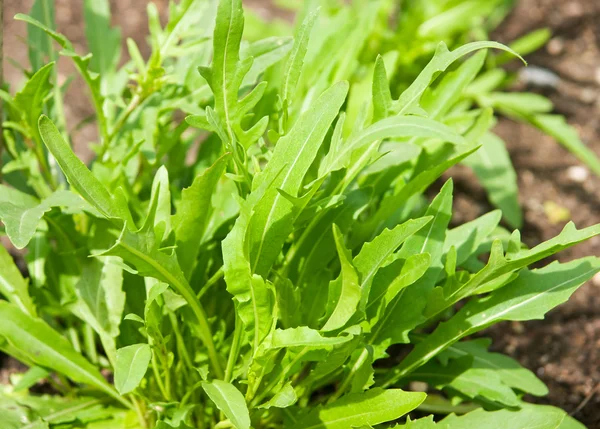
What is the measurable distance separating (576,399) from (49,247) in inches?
49.5

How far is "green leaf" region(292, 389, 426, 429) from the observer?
1181 millimetres

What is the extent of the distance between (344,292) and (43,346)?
25.2 inches

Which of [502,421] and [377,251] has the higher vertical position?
[377,251]

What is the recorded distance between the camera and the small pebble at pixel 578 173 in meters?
2.52

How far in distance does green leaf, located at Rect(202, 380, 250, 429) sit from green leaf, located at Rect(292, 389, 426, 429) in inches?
6.4

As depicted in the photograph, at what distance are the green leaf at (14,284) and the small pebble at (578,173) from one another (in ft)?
6.04

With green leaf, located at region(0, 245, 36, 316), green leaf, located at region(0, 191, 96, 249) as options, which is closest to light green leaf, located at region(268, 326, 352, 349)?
green leaf, located at region(0, 191, 96, 249)

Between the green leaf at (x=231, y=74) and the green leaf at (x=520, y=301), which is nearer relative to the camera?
the green leaf at (x=231, y=74)

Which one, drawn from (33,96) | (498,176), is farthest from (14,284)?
(498,176)

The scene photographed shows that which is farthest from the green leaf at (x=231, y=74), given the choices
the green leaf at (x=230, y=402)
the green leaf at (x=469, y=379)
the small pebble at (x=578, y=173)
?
the small pebble at (x=578, y=173)

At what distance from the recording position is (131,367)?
1.16m

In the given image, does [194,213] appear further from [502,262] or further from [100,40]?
[100,40]

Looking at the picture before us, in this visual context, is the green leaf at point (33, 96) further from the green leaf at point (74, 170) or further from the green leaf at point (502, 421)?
the green leaf at point (502, 421)

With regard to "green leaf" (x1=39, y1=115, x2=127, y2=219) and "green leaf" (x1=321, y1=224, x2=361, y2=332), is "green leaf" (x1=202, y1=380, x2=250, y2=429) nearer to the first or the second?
"green leaf" (x1=321, y1=224, x2=361, y2=332)
